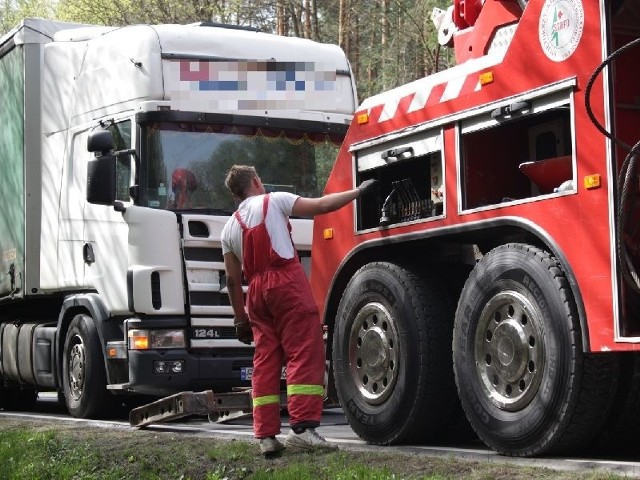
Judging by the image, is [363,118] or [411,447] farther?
[363,118]

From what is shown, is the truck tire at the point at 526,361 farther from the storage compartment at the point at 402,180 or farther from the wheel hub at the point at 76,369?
the wheel hub at the point at 76,369

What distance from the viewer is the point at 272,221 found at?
26.0 ft

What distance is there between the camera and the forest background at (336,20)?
28828 millimetres

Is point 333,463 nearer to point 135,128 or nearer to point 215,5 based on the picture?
point 135,128

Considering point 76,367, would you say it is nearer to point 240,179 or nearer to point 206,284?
point 206,284

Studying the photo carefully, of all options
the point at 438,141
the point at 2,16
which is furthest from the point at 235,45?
the point at 2,16

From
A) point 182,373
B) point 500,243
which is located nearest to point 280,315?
point 500,243

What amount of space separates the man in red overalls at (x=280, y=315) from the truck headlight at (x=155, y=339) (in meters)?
3.35

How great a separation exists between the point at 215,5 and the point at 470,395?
24.9 metres

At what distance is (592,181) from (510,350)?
1.11 meters

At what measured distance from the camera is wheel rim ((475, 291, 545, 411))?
22.1 ft

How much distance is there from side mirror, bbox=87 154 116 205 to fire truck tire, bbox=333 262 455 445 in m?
3.43

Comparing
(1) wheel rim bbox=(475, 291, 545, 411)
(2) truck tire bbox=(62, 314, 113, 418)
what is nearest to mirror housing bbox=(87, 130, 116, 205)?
(2) truck tire bbox=(62, 314, 113, 418)

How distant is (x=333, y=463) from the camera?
22.2 feet
